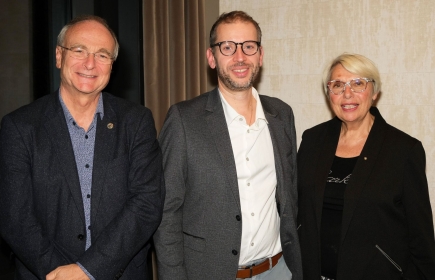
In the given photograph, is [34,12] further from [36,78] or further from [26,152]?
[26,152]

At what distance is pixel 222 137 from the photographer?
7.22 ft

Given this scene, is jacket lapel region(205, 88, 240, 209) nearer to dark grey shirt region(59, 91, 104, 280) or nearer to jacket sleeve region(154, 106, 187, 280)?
jacket sleeve region(154, 106, 187, 280)

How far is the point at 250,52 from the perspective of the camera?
227 cm

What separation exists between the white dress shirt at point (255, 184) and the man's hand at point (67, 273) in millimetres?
726

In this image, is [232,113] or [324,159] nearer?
[232,113]

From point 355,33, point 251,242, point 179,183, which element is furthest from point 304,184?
point 355,33

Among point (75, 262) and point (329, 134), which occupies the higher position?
point (329, 134)

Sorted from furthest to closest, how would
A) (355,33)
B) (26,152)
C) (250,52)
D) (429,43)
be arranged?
(355,33)
(429,43)
(250,52)
(26,152)

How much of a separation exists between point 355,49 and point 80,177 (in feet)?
7.10

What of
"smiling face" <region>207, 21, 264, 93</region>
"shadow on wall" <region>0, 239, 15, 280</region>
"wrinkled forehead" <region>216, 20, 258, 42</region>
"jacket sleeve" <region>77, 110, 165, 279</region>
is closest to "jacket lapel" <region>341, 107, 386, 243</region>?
"smiling face" <region>207, 21, 264, 93</region>

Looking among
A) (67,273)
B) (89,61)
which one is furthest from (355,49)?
(67,273)

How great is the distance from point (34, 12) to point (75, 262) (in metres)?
1.52

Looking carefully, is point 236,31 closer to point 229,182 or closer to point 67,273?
point 229,182

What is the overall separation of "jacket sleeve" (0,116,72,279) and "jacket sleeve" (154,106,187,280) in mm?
445
